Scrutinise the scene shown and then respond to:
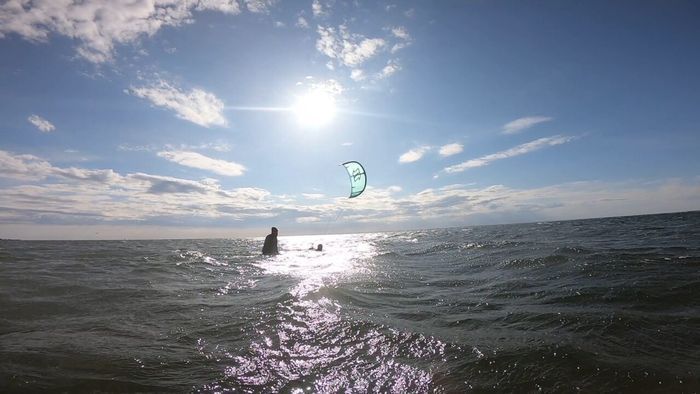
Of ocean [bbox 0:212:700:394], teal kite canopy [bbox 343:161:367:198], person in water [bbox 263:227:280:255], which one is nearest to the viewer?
ocean [bbox 0:212:700:394]

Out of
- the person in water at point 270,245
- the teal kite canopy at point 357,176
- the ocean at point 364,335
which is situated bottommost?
the ocean at point 364,335

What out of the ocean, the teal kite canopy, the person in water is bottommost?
the ocean

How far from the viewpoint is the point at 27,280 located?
1095cm

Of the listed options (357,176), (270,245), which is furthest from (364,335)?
(270,245)

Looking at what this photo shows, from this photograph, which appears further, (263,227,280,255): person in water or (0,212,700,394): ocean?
(263,227,280,255): person in water

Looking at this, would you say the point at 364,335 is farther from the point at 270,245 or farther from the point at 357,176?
the point at 270,245

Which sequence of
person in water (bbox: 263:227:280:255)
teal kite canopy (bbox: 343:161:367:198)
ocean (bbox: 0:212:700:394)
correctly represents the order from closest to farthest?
ocean (bbox: 0:212:700:394), teal kite canopy (bbox: 343:161:367:198), person in water (bbox: 263:227:280:255)

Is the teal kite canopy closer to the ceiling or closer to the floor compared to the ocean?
closer to the ceiling

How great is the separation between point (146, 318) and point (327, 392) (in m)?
4.94

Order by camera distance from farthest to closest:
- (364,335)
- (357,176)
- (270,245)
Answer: (270,245), (357,176), (364,335)

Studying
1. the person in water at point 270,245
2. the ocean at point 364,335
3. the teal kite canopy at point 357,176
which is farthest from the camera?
the person in water at point 270,245

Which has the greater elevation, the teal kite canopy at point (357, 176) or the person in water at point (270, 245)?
the teal kite canopy at point (357, 176)

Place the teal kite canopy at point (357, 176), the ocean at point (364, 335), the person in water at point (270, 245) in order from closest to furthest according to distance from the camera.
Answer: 1. the ocean at point (364, 335)
2. the teal kite canopy at point (357, 176)
3. the person in water at point (270, 245)

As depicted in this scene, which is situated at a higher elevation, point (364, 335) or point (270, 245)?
point (270, 245)
